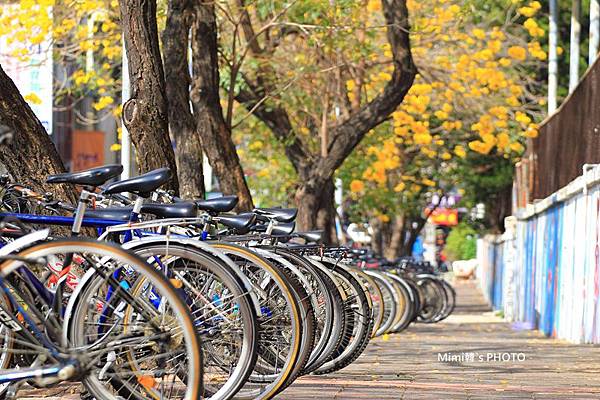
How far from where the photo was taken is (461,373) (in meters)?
10.4

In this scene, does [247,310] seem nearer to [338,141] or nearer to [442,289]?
[338,141]

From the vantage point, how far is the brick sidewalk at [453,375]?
8.46 metres

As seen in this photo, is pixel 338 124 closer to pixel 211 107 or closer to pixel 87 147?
pixel 211 107

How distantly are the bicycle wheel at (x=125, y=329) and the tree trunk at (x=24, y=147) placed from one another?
3279mm

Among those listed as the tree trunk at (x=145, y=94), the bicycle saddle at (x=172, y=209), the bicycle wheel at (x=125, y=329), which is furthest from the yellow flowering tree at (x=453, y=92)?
the bicycle wheel at (x=125, y=329)

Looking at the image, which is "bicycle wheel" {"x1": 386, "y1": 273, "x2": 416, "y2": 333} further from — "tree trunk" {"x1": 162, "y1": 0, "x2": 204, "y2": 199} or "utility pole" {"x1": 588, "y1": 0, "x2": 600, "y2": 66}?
"utility pole" {"x1": 588, "y1": 0, "x2": 600, "y2": 66}

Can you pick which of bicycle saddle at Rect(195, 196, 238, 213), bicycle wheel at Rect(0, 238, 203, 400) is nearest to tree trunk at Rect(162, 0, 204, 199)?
bicycle saddle at Rect(195, 196, 238, 213)

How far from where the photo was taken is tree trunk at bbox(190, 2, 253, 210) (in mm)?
15766

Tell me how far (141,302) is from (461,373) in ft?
16.5

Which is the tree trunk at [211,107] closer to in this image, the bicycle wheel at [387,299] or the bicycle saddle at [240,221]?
the bicycle wheel at [387,299]

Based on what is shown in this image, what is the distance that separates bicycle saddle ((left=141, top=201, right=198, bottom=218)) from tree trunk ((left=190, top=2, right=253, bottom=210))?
348 inches

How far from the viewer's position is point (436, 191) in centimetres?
4350

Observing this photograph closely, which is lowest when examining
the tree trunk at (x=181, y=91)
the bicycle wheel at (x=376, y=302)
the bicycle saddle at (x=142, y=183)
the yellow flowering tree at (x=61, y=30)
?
the bicycle wheel at (x=376, y=302)

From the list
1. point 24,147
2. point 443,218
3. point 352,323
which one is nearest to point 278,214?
point 352,323
